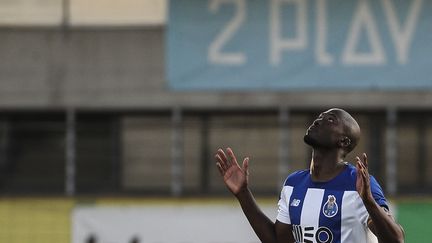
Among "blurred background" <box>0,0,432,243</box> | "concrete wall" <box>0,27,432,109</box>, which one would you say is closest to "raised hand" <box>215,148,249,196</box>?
"blurred background" <box>0,0,432,243</box>

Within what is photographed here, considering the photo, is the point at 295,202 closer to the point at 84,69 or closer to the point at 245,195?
the point at 245,195

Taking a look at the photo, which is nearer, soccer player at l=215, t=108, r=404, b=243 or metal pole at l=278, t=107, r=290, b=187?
soccer player at l=215, t=108, r=404, b=243

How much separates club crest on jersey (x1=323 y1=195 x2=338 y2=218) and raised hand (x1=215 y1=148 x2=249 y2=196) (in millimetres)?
430

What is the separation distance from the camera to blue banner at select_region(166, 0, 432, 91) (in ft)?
46.4

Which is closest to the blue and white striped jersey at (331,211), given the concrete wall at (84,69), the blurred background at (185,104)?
the blurred background at (185,104)

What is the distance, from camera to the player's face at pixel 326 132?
5.09 metres

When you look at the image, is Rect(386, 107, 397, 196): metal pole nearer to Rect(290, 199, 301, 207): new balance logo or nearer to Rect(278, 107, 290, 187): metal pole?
Rect(278, 107, 290, 187): metal pole

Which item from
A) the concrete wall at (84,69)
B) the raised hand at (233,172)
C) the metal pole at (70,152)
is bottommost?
the metal pole at (70,152)

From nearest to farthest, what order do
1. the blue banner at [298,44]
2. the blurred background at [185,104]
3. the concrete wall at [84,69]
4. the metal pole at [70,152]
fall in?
1. the blurred background at [185,104]
2. the blue banner at [298,44]
3. the metal pole at [70,152]
4. the concrete wall at [84,69]

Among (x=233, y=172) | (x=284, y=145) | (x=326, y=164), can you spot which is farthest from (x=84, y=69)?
(x=326, y=164)

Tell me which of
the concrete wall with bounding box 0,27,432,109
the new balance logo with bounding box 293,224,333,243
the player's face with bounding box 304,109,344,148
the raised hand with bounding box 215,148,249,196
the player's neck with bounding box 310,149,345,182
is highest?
the player's face with bounding box 304,109,344,148

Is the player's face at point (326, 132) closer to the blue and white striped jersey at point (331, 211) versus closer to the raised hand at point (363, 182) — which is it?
the blue and white striped jersey at point (331, 211)

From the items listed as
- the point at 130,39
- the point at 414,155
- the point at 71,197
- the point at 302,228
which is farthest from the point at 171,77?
the point at 302,228

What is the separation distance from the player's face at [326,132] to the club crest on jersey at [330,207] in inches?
9.0
